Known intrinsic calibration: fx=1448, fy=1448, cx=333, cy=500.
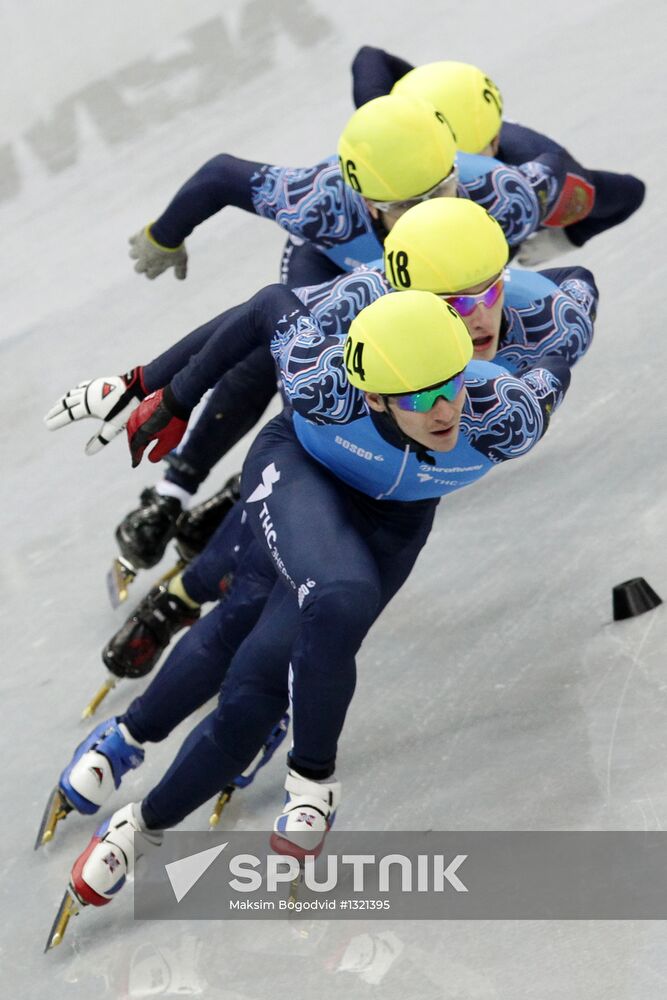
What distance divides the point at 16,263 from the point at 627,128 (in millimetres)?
3006

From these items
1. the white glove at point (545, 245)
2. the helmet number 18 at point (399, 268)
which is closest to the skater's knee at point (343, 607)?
the helmet number 18 at point (399, 268)

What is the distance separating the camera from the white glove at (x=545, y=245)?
203 inches

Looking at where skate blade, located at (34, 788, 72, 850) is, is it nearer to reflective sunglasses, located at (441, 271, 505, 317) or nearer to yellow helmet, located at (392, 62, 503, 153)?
reflective sunglasses, located at (441, 271, 505, 317)

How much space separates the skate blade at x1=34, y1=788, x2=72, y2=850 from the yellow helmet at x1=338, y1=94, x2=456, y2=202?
1829 millimetres

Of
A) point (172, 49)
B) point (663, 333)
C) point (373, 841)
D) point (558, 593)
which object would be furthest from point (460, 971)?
point (172, 49)

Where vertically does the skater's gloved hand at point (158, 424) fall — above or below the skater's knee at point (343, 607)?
above

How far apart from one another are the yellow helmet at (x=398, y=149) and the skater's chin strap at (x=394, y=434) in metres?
0.87

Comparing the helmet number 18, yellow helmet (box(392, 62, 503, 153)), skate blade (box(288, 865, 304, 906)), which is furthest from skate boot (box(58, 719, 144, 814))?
yellow helmet (box(392, 62, 503, 153))

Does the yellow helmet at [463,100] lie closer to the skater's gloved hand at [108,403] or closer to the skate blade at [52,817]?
the skater's gloved hand at [108,403]

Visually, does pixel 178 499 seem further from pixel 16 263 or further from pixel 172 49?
pixel 172 49

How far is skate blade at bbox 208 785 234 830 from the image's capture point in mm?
3768

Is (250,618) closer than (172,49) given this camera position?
Yes

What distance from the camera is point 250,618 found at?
372 centimetres

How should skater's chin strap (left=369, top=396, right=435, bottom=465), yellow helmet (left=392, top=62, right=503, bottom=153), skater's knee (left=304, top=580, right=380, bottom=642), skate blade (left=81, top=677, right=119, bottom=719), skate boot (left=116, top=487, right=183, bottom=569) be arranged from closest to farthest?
skater's knee (left=304, top=580, right=380, bottom=642)
skater's chin strap (left=369, top=396, right=435, bottom=465)
skate blade (left=81, top=677, right=119, bottom=719)
yellow helmet (left=392, top=62, right=503, bottom=153)
skate boot (left=116, top=487, right=183, bottom=569)
